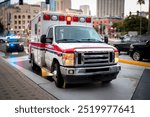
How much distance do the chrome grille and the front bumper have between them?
0.17 m

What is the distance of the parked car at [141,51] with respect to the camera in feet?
55.6

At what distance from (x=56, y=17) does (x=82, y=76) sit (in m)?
3.53

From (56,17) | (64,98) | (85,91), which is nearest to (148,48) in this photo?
(56,17)

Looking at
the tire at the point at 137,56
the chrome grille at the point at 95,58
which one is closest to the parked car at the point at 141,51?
the tire at the point at 137,56

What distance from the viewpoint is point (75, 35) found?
9883 millimetres

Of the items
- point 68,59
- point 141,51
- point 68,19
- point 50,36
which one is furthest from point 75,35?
point 141,51

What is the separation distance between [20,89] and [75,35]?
273cm

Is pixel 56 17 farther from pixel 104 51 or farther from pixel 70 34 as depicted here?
pixel 104 51

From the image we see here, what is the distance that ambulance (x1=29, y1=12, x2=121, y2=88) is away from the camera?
8.51 metres

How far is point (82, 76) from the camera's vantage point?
28.1 ft

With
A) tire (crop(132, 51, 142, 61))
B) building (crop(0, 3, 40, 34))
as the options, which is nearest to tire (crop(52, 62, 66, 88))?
tire (crop(132, 51, 142, 61))

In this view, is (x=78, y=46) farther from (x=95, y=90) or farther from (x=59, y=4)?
(x=59, y=4)

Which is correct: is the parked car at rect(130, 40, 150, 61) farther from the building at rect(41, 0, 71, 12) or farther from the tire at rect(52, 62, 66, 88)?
the building at rect(41, 0, 71, 12)

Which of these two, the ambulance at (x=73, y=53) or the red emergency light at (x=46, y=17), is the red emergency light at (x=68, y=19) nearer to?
the ambulance at (x=73, y=53)
